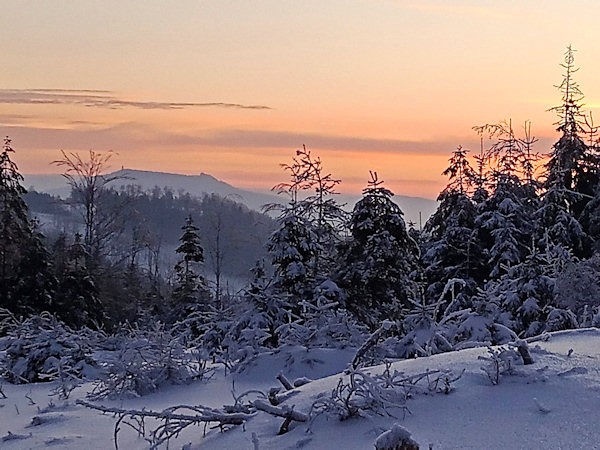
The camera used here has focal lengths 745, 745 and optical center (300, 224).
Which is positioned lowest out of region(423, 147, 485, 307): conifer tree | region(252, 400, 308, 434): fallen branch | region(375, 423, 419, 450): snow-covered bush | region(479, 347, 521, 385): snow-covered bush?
region(423, 147, 485, 307): conifer tree

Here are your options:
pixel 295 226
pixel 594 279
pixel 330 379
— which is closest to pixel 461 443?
pixel 330 379

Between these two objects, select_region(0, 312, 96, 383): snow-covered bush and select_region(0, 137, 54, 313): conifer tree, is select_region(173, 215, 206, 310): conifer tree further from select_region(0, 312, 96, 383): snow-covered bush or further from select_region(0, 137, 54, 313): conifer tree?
select_region(0, 312, 96, 383): snow-covered bush

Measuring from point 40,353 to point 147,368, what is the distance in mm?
3721

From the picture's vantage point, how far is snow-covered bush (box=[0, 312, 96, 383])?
11.3 meters

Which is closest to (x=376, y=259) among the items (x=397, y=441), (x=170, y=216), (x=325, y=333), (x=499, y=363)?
(x=325, y=333)

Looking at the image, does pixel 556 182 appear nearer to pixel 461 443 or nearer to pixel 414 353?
pixel 414 353

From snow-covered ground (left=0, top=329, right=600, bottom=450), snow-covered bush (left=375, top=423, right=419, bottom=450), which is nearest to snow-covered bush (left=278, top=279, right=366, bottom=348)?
snow-covered ground (left=0, top=329, right=600, bottom=450)

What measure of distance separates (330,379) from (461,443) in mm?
1864

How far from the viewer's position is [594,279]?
47.1ft

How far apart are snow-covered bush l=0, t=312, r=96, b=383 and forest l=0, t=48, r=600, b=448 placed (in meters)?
0.03

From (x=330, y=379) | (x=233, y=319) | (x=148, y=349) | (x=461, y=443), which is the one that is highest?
(x=461, y=443)

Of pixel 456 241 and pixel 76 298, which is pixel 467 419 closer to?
pixel 456 241

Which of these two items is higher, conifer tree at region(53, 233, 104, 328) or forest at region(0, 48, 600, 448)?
forest at region(0, 48, 600, 448)

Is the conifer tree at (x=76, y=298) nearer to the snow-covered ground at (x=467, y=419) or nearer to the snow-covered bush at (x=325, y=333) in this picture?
the snow-covered bush at (x=325, y=333)
